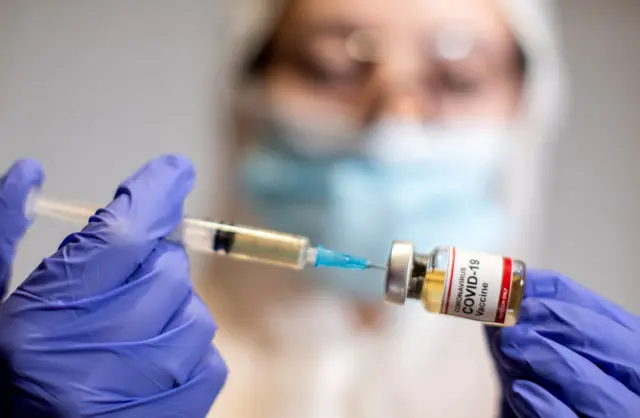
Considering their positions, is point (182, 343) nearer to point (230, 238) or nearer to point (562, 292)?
point (230, 238)

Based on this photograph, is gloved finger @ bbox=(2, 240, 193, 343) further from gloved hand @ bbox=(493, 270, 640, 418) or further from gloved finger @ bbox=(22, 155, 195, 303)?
gloved hand @ bbox=(493, 270, 640, 418)

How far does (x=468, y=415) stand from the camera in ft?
4.08

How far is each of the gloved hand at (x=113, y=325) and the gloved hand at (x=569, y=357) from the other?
39cm

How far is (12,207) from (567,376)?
72 cm

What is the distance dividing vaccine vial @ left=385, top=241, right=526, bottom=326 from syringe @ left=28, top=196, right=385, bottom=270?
76 mm

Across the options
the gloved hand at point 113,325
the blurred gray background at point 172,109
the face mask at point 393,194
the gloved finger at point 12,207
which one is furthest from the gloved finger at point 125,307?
the blurred gray background at point 172,109

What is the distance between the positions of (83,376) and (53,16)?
46.4 inches

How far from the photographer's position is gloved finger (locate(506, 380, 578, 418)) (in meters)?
0.67

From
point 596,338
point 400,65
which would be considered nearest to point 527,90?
point 400,65

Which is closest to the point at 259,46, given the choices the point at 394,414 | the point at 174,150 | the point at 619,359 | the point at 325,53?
the point at 325,53

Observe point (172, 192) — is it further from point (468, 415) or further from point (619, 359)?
point (468, 415)

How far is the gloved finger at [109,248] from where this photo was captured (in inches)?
26.1

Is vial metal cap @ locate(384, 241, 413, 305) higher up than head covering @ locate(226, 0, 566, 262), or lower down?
lower down

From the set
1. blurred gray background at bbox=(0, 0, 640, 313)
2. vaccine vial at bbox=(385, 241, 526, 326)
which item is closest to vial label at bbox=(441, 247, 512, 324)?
vaccine vial at bbox=(385, 241, 526, 326)
